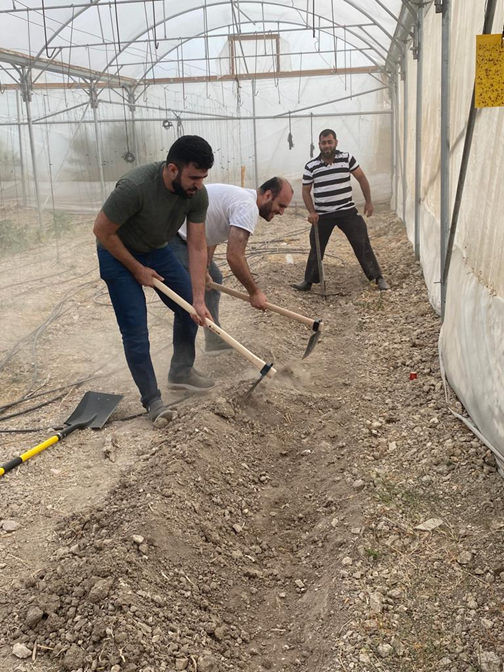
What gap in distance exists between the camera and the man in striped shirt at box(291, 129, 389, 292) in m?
6.83

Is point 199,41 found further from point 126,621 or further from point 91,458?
point 126,621

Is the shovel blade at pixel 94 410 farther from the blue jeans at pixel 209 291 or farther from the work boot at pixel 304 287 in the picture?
the work boot at pixel 304 287

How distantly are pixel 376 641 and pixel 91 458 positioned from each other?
196 centimetres

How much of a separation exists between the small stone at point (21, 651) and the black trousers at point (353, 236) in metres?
5.31

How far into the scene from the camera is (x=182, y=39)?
521 inches

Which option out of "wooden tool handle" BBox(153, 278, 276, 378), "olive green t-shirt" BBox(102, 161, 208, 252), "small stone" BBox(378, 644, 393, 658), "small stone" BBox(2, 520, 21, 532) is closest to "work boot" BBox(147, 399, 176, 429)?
"wooden tool handle" BBox(153, 278, 276, 378)

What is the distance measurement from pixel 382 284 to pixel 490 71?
4062 mm

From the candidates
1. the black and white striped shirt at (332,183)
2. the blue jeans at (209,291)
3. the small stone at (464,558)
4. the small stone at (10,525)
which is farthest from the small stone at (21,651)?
the black and white striped shirt at (332,183)

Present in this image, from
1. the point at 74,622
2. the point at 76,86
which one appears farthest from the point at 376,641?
the point at 76,86

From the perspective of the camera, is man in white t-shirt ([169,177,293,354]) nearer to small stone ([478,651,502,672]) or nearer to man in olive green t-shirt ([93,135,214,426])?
man in olive green t-shirt ([93,135,214,426])

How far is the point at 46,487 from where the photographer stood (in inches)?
133

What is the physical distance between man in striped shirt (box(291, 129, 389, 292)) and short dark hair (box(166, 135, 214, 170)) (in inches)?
132

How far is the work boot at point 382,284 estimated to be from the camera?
22.6 ft

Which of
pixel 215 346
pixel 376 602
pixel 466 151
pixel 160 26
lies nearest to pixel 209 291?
pixel 215 346
